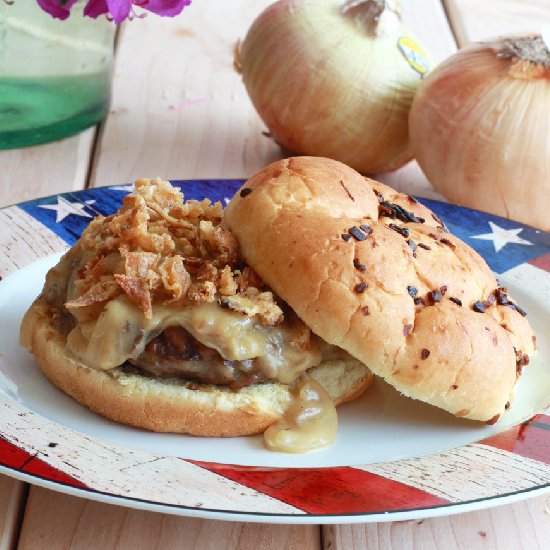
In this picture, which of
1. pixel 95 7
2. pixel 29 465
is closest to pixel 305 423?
pixel 29 465

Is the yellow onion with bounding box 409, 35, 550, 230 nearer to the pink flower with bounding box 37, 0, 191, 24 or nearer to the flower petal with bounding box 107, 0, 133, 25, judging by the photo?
the pink flower with bounding box 37, 0, 191, 24

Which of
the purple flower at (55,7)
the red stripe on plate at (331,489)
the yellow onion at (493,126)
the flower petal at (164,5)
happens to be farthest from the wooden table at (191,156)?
the flower petal at (164,5)

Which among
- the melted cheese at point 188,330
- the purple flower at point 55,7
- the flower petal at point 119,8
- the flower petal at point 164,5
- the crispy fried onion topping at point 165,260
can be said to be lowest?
the melted cheese at point 188,330

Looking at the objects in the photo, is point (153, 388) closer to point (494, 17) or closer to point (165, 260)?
point (165, 260)

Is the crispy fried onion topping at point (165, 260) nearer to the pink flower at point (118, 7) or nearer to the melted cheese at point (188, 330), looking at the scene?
the melted cheese at point (188, 330)

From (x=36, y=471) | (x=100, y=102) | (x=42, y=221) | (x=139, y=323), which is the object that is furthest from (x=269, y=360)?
(x=100, y=102)
